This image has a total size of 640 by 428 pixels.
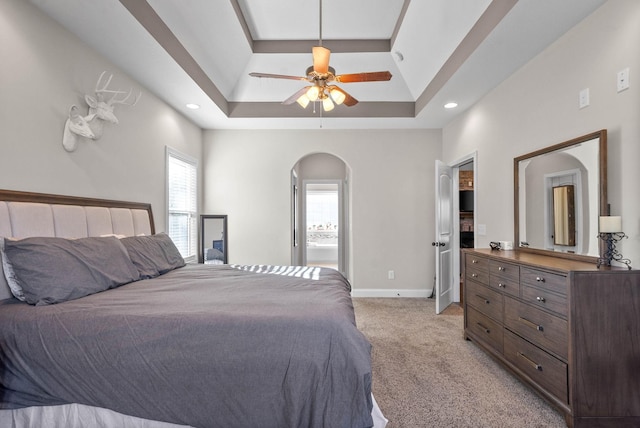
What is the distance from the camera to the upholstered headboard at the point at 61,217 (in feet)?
6.41

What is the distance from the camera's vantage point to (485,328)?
9.43 feet

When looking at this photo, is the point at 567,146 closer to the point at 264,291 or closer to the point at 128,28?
the point at 264,291

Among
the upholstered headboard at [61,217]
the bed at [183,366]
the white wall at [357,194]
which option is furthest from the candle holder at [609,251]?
the upholstered headboard at [61,217]

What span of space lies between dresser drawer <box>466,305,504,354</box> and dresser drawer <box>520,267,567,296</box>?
0.57 metres

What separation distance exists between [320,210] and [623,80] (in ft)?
26.3

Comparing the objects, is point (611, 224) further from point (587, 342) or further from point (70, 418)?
point (70, 418)

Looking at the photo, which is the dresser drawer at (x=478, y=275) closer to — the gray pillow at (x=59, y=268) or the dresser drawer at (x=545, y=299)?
the dresser drawer at (x=545, y=299)

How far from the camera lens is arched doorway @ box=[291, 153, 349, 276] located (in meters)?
6.19

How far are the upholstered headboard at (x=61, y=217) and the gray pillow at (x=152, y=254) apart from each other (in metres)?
0.23

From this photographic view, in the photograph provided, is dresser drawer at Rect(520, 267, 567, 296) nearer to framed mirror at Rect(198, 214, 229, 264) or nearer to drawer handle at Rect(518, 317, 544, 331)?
drawer handle at Rect(518, 317, 544, 331)

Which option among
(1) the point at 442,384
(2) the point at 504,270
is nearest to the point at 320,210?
(2) the point at 504,270

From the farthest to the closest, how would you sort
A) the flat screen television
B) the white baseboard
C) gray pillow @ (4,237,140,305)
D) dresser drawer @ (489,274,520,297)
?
the flat screen television < the white baseboard < dresser drawer @ (489,274,520,297) < gray pillow @ (4,237,140,305)

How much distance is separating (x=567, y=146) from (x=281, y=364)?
8.28 feet

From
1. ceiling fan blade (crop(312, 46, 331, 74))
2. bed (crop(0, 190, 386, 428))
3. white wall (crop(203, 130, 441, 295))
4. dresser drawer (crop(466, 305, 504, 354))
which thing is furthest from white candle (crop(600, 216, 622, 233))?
white wall (crop(203, 130, 441, 295))
